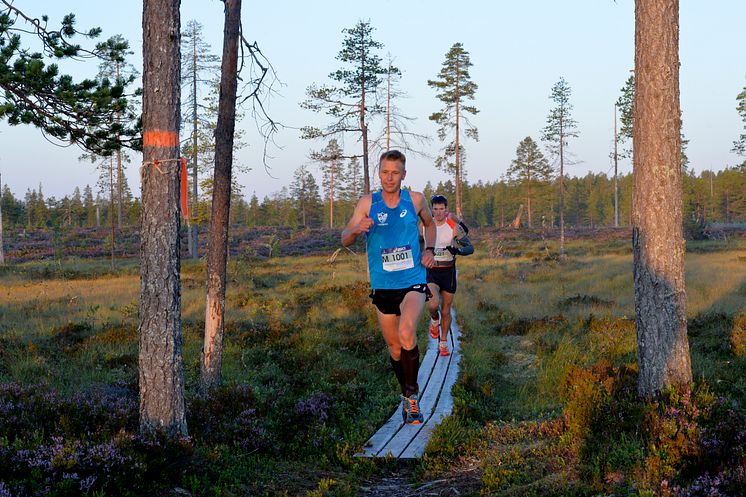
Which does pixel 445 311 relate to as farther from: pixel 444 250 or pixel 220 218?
pixel 220 218

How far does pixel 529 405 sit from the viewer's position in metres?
7.82

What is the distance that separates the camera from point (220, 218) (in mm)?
8273

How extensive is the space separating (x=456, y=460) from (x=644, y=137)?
357 centimetres

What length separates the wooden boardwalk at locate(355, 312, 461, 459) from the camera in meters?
5.89

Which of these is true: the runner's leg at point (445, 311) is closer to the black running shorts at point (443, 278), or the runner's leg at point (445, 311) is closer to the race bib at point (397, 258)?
the black running shorts at point (443, 278)

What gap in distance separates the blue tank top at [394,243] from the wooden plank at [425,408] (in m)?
1.60

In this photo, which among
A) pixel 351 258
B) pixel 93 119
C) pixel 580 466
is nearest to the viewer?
pixel 580 466

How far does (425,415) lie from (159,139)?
4.54 metres

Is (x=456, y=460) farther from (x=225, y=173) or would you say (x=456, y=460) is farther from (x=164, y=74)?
(x=225, y=173)

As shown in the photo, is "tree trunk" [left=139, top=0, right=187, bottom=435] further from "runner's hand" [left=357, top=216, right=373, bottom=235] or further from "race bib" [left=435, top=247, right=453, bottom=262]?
"race bib" [left=435, top=247, right=453, bottom=262]

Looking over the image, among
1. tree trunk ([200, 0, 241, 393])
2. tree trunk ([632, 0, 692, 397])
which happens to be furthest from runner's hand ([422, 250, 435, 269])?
tree trunk ([200, 0, 241, 393])

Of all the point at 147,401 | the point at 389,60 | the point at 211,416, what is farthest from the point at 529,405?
the point at 389,60

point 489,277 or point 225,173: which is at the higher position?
point 225,173

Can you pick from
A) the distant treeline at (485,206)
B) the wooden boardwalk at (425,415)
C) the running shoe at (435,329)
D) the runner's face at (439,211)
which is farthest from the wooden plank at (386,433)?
the distant treeline at (485,206)
